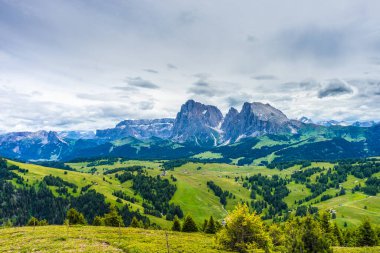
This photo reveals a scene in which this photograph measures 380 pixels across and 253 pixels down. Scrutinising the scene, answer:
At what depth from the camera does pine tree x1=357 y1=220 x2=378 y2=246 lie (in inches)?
3297

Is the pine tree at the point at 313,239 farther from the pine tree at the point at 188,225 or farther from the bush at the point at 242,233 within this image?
the pine tree at the point at 188,225

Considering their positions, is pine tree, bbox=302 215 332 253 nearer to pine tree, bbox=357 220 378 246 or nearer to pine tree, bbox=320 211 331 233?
pine tree, bbox=320 211 331 233

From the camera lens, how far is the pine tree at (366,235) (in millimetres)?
83756

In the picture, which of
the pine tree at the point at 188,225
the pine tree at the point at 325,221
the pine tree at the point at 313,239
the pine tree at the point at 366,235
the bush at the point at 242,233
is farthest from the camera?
the pine tree at the point at 188,225

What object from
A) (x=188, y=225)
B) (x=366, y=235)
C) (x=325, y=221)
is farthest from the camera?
(x=188, y=225)

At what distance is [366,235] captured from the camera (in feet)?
279

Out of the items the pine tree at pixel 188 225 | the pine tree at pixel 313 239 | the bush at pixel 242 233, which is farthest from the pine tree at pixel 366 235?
the pine tree at pixel 313 239

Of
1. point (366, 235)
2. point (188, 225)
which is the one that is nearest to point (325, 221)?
point (366, 235)

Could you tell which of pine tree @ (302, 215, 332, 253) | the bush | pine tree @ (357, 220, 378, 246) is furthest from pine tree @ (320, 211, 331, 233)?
pine tree @ (302, 215, 332, 253)

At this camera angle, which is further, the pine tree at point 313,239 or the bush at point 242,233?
the bush at point 242,233

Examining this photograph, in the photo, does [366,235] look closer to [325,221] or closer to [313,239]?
[325,221]

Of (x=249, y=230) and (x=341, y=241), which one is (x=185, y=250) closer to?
(x=249, y=230)

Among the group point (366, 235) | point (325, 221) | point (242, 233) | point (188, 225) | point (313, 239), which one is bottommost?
point (188, 225)

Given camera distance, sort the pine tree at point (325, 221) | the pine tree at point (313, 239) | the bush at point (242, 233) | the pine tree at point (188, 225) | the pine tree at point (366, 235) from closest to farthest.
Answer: the pine tree at point (313, 239) → the bush at point (242, 233) → the pine tree at point (325, 221) → the pine tree at point (366, 235) → the pine tree at point (188, 225)
